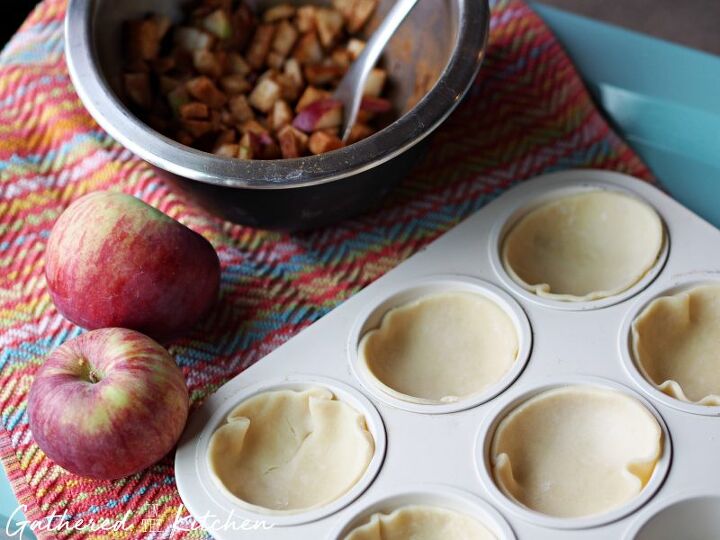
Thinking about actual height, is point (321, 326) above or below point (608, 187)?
below

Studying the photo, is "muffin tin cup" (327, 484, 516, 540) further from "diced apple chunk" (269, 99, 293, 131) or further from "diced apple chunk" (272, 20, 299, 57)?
"diced apple chunk" (272, 20, 299, 57)

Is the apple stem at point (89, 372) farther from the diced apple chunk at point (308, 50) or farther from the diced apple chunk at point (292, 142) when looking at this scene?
the diced apple chunk at point (308, 50)

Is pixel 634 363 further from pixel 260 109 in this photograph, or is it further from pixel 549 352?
pixel 260 109

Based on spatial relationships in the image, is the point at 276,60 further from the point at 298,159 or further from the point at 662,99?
the point at 662,99

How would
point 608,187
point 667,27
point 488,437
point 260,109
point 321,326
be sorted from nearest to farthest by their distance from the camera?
point 488,437 < point 321,326 < point 608,187 < point 260,109 < point 667,27

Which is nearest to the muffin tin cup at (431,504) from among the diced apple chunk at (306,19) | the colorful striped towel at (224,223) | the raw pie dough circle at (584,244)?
the colorful striped towel at (224,223)

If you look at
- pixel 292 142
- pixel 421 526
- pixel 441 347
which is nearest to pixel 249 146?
pixel 292 142

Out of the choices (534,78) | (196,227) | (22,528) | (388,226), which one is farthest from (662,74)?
(22,528)
